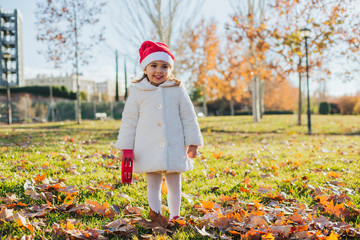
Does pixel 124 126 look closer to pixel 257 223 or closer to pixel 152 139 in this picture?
pixel 152 139

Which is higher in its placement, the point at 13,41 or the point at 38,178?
the point at 13,41

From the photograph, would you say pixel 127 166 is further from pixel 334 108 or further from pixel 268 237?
pixel 334 108

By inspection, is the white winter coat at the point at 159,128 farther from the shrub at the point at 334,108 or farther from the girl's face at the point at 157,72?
the shrub at the point at 334,108

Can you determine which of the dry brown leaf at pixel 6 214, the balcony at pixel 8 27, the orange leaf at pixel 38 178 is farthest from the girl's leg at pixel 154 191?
the balcony at pixel 8 27

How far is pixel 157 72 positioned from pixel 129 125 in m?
0.49

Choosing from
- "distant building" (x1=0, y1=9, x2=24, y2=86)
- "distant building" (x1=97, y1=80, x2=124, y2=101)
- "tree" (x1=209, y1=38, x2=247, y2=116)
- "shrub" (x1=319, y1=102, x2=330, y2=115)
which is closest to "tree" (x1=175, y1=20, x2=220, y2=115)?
"tree" (x1=209, y1=38, x2=247, y2=116)

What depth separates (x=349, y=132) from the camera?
12617 mm

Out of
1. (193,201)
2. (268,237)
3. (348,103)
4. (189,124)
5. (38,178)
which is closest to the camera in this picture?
(268,237)

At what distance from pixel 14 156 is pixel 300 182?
14.4 feet

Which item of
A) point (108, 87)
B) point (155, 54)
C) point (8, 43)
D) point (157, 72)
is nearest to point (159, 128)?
point (157, 72)

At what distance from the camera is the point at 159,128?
2436 mm

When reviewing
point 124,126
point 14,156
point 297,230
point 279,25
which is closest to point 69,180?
point 124,126

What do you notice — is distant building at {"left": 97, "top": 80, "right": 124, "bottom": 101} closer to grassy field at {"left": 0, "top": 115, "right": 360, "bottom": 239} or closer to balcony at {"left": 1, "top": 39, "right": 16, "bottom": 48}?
balcony at {"left": 1, "top": 39, "right": 16, "bottom": 48}

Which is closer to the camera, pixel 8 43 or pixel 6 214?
pixel 6 214
